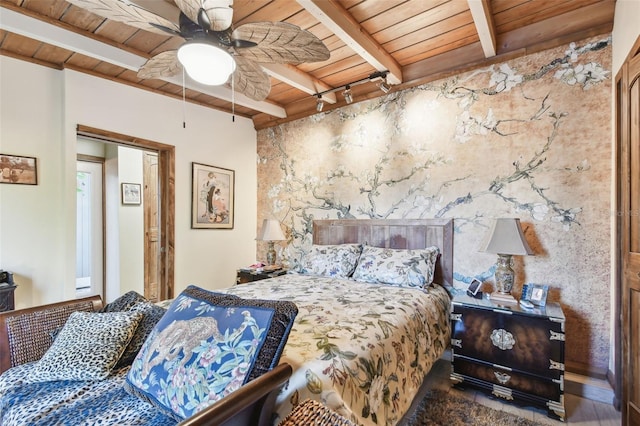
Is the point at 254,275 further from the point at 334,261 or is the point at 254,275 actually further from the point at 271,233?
the point at 334,261

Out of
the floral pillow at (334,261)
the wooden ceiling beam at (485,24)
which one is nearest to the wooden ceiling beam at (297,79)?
the wooden ceiling beam at (485,24)

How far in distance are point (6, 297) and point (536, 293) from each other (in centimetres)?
379

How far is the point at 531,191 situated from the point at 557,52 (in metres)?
1.04

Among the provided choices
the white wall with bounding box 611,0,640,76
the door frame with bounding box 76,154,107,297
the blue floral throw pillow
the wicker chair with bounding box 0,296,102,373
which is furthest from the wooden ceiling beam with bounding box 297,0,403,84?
the door frame with bounding box 76,154,107,297

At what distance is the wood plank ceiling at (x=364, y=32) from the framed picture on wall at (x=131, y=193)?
1741 mm

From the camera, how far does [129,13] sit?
1376 millimetres

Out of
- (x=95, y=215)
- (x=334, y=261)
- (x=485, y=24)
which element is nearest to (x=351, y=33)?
(x=485, y=24)

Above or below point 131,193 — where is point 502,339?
below

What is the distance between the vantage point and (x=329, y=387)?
1.10 metres

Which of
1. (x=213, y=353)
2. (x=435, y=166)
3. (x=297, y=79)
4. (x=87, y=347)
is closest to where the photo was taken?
(x=213, y=353)

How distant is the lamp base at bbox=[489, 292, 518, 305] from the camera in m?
2.13

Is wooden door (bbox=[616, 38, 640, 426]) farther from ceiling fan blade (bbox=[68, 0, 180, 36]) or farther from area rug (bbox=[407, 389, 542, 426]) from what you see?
ceiling fan blade (bbox=[68, 0, 180, 36])

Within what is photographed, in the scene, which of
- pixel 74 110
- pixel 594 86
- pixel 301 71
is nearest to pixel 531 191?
pixel 594 86

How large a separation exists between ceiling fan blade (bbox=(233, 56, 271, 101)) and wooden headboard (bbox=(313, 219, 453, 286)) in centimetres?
163
